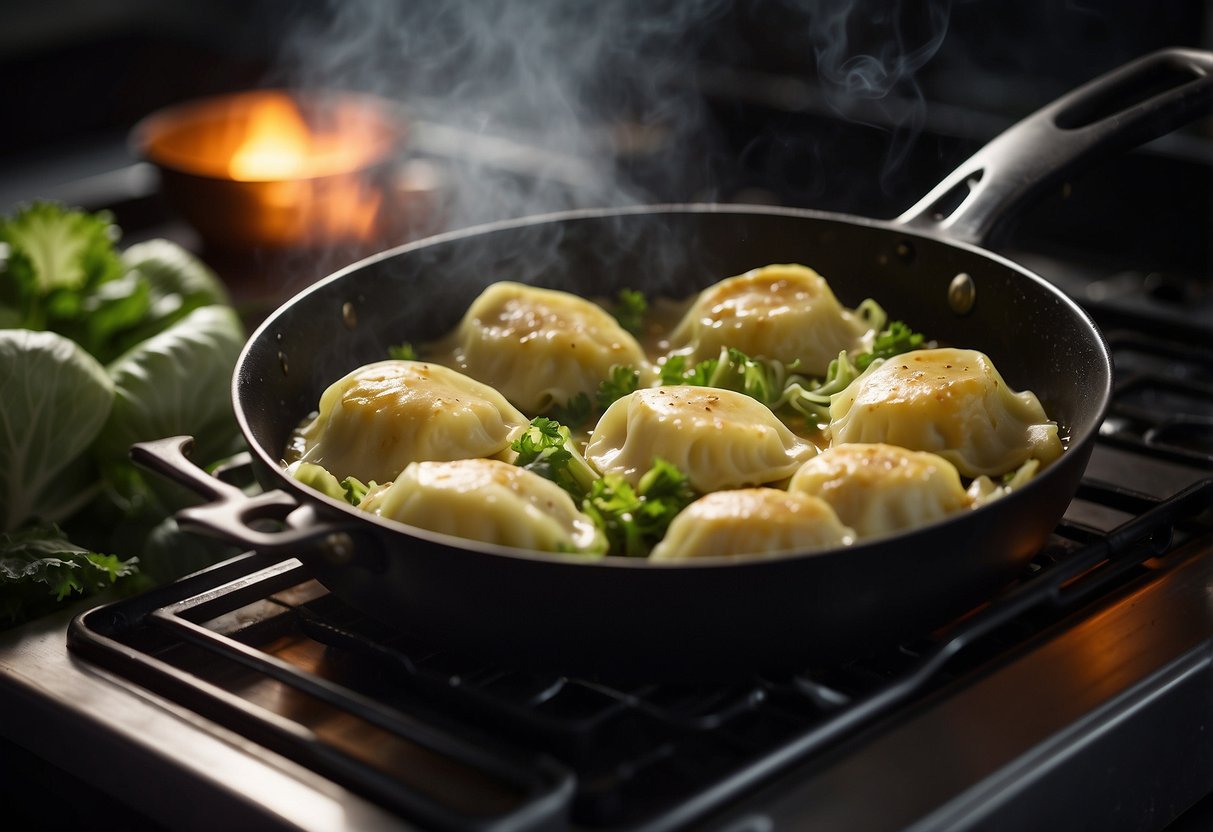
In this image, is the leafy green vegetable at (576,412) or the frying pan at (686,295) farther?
the leafy green vegetable at (576,412)

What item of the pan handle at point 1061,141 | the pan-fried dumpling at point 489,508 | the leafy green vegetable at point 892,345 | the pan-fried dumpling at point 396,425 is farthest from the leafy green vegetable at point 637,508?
the pan handle at point 1061,141

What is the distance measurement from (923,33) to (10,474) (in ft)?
11.5

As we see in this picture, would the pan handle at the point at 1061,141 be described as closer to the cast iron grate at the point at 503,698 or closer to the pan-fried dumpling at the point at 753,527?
the cast iron grate at the point at 503,698

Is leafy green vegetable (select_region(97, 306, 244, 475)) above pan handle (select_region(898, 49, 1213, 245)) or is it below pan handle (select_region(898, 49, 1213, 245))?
below

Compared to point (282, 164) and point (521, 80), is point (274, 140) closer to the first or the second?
point (282, 164)

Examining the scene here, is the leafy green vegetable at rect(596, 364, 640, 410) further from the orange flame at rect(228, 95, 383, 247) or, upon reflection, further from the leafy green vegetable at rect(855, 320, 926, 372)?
the orange flame at rect(228, 95, 383, 247)

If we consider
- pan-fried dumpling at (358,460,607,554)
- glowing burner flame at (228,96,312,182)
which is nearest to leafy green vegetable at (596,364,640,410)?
pan-fried dumpling at (358,460,607,554)

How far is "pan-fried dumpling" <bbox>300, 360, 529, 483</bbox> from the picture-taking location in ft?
6.17

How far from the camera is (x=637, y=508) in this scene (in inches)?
65.0

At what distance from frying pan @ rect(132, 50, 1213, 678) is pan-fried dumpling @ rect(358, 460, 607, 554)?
0.12 metres

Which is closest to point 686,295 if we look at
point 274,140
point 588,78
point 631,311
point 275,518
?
point 631,311

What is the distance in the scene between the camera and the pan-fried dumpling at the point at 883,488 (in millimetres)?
1590

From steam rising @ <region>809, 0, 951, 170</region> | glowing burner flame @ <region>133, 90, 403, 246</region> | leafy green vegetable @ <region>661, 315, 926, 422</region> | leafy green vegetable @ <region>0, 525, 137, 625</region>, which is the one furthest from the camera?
steam rising @ <region>809, 0, 951, 170</region>

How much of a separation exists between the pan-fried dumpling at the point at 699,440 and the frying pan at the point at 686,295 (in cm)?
40
